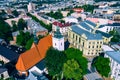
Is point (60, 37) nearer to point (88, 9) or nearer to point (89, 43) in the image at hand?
point (89, 43)

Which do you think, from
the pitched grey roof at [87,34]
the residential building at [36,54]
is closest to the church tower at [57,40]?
the residential building at [36,54]

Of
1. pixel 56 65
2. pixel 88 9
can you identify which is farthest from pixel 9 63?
pixel 88 9

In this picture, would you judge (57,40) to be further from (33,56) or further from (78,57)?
(33,56)

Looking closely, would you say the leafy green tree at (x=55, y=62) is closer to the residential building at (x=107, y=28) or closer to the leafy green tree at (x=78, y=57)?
the leafy green tree at (x=78, y=57)

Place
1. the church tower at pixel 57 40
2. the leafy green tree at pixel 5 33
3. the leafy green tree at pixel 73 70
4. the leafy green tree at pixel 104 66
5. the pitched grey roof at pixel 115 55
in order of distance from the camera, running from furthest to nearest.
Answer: the leafy green tree at pixel 5 33 → the church tower at pixel 57 40 → the leafy green tree at pixel 104 66 → the pitched grey roof at pixel 115 55 → the leafy green tree at pixel 73 70

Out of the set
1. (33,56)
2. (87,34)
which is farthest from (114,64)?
(33,56)

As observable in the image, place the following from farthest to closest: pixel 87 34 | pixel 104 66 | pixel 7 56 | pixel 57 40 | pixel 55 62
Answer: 1. pixel 87 34
2. pixel 7 56
3. pixel 57 40
4. pixel 104 66
5. pixel 55 62
